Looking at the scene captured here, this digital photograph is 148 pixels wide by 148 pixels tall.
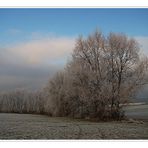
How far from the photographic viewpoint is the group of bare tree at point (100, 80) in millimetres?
7098

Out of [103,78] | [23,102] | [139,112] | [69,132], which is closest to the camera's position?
[69,132]

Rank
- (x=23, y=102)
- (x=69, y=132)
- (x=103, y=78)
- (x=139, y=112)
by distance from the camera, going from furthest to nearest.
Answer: (x=103, y=78) < (x=23, y=102) < (x=139, y=112) < (x=69, y=132)

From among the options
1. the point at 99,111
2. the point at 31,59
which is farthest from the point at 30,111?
the point at 31,59

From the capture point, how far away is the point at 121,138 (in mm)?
5125

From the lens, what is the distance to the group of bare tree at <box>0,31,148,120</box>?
710 centimetres

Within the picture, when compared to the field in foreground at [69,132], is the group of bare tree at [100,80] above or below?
above

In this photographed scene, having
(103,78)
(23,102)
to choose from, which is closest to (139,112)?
(103,78)

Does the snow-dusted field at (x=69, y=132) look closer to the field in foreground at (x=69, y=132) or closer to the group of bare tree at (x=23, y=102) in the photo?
the field in foreground at (x=69, y=132)

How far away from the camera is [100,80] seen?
23.6ft

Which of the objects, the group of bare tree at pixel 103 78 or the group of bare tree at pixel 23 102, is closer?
the group of bare tree at pixel 23 102

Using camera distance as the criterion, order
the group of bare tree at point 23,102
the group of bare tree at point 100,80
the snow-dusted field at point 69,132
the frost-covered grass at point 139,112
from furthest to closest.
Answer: the group of bare tree at point 100,80 < the group of bare tree at point 23,102 < the frost-covered grass at point 139,112 < the snow-dusted field at point 69,132

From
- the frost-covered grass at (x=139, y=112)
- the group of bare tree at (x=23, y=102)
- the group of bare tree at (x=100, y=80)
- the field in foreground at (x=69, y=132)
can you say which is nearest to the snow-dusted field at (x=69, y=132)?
the field in foreground at (x=69, y=132)

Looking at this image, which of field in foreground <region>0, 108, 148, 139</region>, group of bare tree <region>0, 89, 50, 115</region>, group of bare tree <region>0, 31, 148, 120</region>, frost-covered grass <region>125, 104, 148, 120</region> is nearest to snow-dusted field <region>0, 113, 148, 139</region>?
field in foreground <region>0, 108, 148, 139</region>

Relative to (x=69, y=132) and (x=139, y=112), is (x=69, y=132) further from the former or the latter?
(x=139, y=112)
